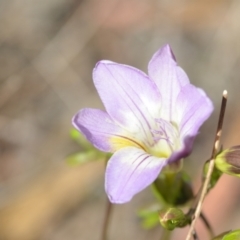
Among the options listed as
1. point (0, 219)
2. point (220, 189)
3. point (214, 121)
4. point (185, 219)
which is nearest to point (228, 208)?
point (220, 189)

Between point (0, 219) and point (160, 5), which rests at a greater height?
point (160, 5)

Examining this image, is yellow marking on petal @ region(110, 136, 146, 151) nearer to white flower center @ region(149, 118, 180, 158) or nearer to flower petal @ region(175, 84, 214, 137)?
white flower center @ region(149, 118, 180, 158)

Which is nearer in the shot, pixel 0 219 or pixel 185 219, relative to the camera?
pixel 185 219

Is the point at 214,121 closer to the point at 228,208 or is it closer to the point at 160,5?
the point at 228,208

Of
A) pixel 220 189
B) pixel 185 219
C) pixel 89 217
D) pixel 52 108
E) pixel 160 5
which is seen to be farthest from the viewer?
pixel 160 5

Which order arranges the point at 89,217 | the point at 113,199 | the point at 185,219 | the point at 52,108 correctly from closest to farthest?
the point at 113,199, the point at 185,219, the point at 89,217, the point at 52,108

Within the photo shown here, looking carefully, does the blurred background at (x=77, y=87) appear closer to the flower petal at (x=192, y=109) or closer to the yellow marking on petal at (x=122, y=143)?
the yellow marking on petal at (x=122, y=143)

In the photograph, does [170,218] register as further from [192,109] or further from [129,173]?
[192,109]
